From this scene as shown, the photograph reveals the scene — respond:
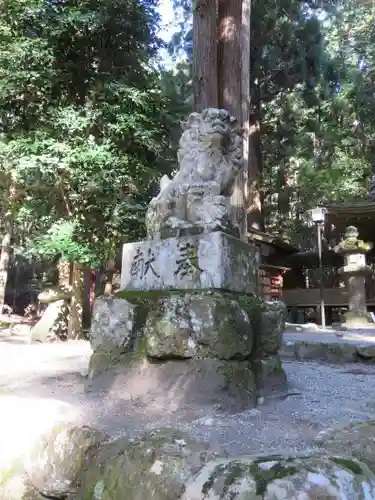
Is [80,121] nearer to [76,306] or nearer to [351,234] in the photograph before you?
[76,306]

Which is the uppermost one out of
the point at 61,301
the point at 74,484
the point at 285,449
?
the point at 61,301

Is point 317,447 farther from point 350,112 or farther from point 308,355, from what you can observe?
point 350,112

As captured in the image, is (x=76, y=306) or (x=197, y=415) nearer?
(x=197, y=415)

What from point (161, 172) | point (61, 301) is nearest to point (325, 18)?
point (161, 172)

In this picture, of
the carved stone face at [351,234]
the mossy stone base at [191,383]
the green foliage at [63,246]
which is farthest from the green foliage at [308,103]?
the mossy stone base at [191,383]

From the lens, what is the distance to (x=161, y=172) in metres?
9.74

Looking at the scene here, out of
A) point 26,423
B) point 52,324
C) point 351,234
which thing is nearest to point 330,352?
point 26,423

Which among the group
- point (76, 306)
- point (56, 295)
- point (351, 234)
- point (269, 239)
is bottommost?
point (76, 306)

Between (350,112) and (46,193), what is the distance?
13.7 m

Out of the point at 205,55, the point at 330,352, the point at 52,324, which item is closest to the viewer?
the point at 330,352

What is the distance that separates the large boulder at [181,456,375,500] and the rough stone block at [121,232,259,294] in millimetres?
1700

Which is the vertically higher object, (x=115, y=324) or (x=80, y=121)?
(x=80, y=121)

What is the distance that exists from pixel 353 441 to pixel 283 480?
61cm

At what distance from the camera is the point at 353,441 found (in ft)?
6.30
